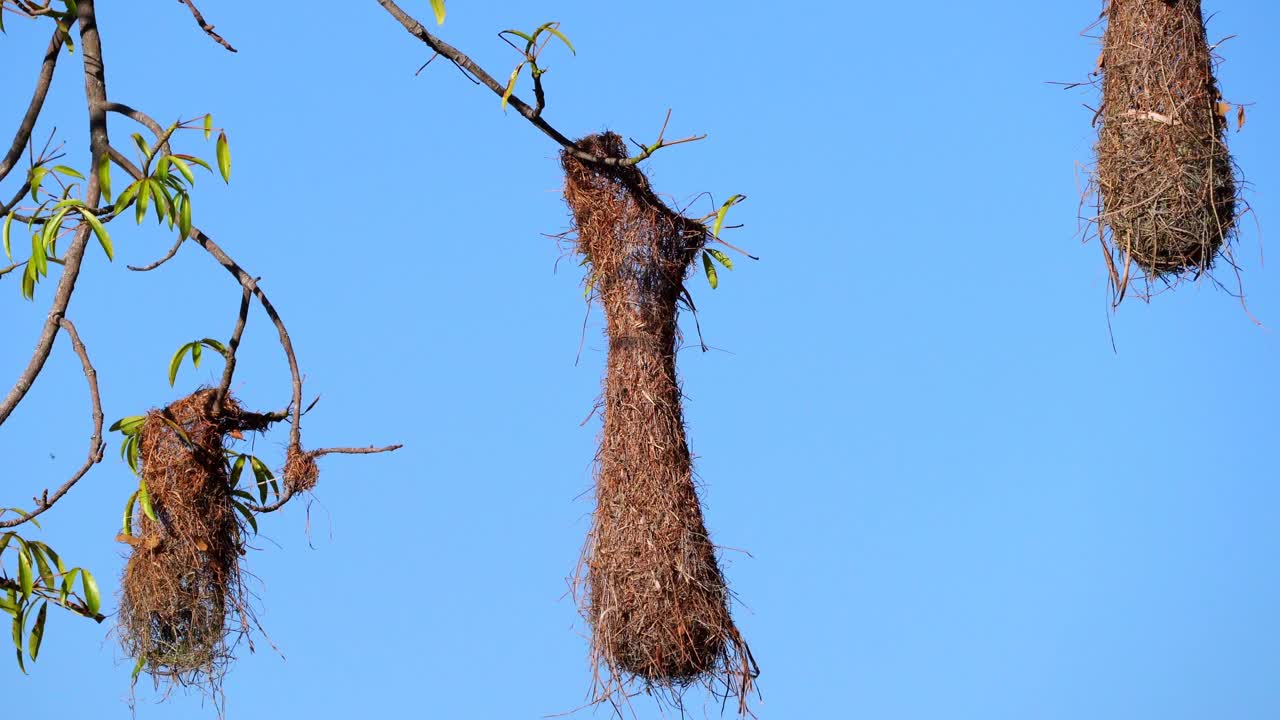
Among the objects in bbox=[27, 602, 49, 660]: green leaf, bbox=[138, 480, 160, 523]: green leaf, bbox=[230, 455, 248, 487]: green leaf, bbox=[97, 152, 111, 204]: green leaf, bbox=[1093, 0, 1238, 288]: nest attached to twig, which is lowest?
bbox=[27, 602, 49, 660]: green leaf

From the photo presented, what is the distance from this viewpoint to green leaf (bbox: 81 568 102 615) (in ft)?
6.23

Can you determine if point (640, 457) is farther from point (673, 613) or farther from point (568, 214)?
point (568, 214)

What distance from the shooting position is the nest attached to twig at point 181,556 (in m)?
2.29

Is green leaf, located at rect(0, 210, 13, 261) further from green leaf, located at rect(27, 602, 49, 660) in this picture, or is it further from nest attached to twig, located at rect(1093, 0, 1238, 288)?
nest attached to twig, located at rect(1093, 0, 1238, 288)

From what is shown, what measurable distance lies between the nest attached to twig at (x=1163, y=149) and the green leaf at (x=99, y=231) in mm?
1645

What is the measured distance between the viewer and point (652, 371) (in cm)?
258

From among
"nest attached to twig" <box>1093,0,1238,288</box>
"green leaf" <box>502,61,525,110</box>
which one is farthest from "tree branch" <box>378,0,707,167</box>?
"nest attached to twig" <box>1093,0,1238,288</box>

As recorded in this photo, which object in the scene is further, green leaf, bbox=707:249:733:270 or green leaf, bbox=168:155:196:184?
green leaf, bbox=707:249:733:270

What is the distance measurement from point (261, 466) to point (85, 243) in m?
0.58

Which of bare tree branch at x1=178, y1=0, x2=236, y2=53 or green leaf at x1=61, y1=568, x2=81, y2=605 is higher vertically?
bare tree branch at x1=178, y1=0, x2=236, y2=53

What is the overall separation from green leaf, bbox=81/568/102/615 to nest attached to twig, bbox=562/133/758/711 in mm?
886

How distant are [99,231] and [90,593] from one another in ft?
1.52

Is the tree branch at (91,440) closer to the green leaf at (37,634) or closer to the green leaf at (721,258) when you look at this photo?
the green leaf at (37,634)

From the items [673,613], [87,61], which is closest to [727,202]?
[673,613]
